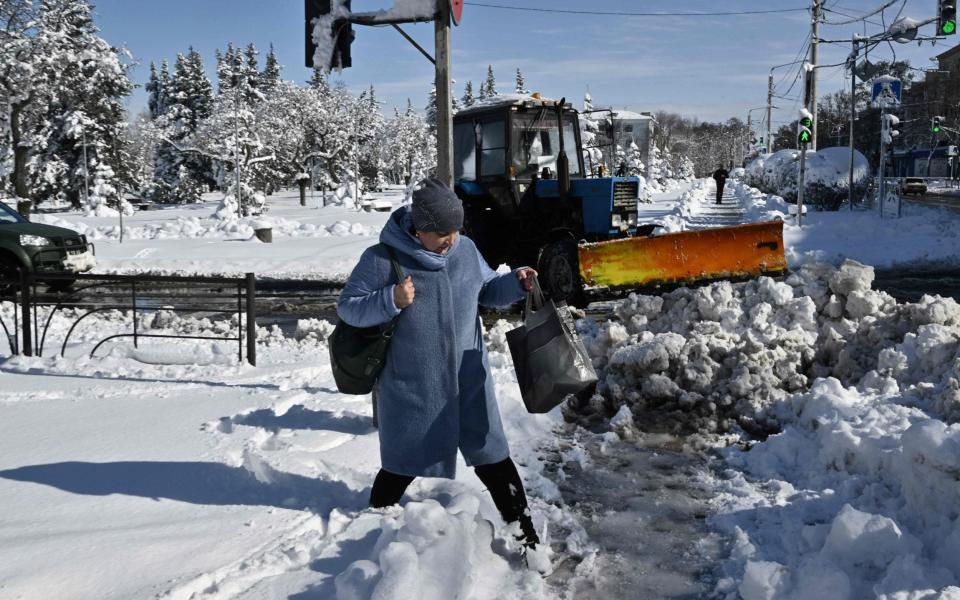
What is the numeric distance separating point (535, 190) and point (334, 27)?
22.1 feet

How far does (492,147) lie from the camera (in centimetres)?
1196

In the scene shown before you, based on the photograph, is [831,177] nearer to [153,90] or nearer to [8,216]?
[8,216]

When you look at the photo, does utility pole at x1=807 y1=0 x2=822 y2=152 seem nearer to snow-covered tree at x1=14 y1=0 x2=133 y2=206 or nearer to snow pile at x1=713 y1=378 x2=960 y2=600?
snow pile at x1=713 y1=378 x2=960 y2=600

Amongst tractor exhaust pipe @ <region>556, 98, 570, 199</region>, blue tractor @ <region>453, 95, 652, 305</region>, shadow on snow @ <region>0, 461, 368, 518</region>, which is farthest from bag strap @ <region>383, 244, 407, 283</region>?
tractor exhaust pipe @ <region>556, 98, 570, 199</region>

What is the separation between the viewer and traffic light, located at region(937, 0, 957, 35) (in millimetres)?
17453

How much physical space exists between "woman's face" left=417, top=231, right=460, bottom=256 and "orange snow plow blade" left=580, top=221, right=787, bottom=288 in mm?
7135

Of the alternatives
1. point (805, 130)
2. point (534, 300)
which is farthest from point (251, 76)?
point (534, 300)

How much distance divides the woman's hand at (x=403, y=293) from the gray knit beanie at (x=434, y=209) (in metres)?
0.24

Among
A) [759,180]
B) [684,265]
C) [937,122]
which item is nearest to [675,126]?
[937,122]

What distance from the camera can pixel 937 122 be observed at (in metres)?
60.6

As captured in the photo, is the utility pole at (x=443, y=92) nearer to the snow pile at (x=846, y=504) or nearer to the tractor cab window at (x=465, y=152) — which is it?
the snow pile at (x=846, y=504)

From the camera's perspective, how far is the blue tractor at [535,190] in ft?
37.0

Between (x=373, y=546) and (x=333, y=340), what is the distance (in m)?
0.91

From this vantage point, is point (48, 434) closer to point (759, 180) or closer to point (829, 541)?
point (829, 541)
